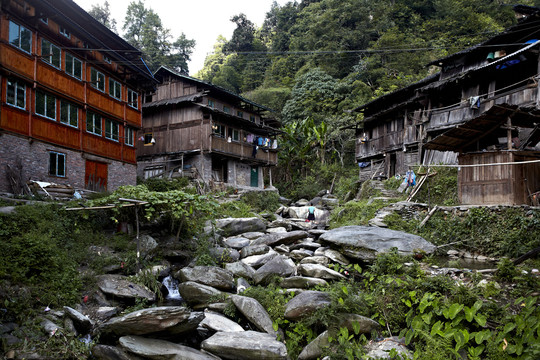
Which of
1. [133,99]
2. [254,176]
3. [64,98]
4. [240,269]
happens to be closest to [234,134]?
[254,176]

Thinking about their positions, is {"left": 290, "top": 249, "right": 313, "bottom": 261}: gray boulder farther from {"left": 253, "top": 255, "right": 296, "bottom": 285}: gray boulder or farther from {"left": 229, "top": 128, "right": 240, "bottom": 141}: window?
{"left": 229, "top": 128, "right": 240, "bottom": 141}: window

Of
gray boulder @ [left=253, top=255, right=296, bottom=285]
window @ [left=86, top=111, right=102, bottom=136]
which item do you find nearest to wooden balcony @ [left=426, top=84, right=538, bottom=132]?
gray boulder @ [left=253, top=255, right=296, bottom=285]

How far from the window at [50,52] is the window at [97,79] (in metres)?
2.13

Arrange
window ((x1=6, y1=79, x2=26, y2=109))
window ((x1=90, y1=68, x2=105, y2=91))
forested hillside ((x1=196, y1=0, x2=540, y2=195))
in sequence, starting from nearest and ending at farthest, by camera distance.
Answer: window ((x1=6, y1=79, x2=26, y2=109)), window ((x1=90, y1=68, x2=105, y2=91)), forested hillside ((x1=196, y1=0, x2=540, y2=195))

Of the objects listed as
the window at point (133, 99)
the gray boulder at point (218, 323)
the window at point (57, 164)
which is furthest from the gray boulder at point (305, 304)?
the window at point (133, 99)

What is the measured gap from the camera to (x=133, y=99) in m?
23.6

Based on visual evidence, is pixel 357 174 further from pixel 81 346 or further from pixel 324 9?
pixel 81 346

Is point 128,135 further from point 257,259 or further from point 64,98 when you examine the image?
point 257,259

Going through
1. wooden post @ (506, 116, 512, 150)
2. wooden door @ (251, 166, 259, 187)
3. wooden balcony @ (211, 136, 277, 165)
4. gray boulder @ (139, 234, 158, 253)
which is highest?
wooden balcony @ (211, 136, 277, 165)

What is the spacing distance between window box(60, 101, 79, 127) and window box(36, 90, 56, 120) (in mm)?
469

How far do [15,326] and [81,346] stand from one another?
1.58m

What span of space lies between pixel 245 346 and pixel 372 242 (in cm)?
643

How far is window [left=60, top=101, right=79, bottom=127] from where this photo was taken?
57.1 feet

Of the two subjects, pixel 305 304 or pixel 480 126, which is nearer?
pixel 305 304
